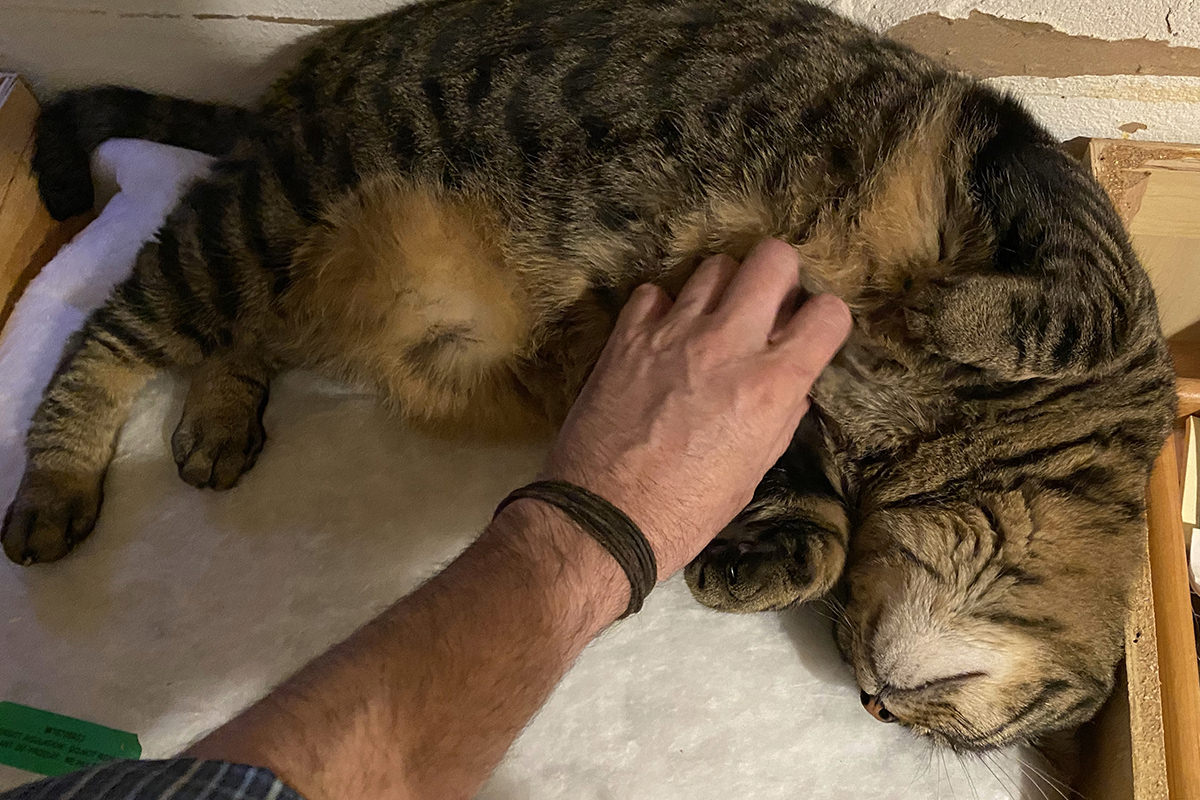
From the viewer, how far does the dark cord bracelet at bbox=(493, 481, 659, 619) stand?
3.08ft

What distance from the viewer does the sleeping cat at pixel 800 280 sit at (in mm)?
1116

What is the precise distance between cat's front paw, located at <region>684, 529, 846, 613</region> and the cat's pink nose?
0.16 m

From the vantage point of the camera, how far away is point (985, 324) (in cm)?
102

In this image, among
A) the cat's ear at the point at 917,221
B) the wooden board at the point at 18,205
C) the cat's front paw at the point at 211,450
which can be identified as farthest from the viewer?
the wooden board at the point at 18,205

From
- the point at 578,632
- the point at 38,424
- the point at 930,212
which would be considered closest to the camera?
the point at 578,632

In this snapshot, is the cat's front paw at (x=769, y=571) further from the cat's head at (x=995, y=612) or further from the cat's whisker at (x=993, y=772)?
the cat's whisker at (x=993, y=772)

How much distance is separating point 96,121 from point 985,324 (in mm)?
1614

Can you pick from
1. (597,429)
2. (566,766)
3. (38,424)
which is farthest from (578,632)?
(38,424)

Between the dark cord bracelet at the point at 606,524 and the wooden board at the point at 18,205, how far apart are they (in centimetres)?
122

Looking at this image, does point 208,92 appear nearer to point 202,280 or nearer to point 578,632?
point 202,280

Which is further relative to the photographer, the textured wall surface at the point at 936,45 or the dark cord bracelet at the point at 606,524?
the textured wall surface at the point at 936,45

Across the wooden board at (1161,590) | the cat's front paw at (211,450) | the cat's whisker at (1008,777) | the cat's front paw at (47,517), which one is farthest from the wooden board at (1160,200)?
the cat's front paw at (47,517)

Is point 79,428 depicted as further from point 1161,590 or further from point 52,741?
point 1161,590

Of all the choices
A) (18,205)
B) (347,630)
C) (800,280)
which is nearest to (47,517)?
(347,630)
